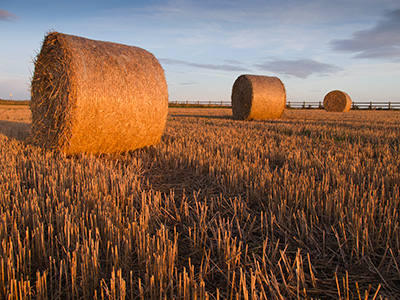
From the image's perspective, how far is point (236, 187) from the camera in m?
3.38

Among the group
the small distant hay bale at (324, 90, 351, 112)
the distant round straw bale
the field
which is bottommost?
the field

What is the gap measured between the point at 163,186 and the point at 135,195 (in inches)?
25.6

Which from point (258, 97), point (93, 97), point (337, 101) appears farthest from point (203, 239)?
point (337, 101)

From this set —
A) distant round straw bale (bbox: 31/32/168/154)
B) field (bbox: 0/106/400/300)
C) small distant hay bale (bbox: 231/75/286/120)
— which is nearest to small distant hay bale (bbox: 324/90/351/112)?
small distant hay bale (bbox: 231/75/286/120)

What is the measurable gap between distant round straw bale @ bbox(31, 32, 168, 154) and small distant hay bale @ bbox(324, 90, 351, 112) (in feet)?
78.8

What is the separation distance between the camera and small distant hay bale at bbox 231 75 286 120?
41.1ft

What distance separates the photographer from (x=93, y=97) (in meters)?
4.84

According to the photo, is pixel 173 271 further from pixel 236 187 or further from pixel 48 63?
pixel 48 63

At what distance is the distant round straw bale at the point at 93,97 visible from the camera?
475 centimetres

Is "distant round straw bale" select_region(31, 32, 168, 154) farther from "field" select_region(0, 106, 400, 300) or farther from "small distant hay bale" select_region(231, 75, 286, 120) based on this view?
"small distant hay bale" select_region(231, 75, 286, 120)

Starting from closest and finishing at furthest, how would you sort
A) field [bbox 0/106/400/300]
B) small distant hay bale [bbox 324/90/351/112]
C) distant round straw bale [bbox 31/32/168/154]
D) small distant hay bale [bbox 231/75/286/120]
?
field [bbox 0/106/400/300] → distant round straw bale [bbox 31/32/168/154] → small distant hay bale [bbox 231/75/286/120] → small distant hay bale [bbox 324/90/351/112]

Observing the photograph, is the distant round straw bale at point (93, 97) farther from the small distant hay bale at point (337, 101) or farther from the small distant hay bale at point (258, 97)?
the small distant hay bale at point (337, 101)

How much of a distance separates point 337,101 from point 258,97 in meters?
17.0

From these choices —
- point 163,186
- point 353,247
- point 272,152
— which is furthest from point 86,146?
point 353,247
